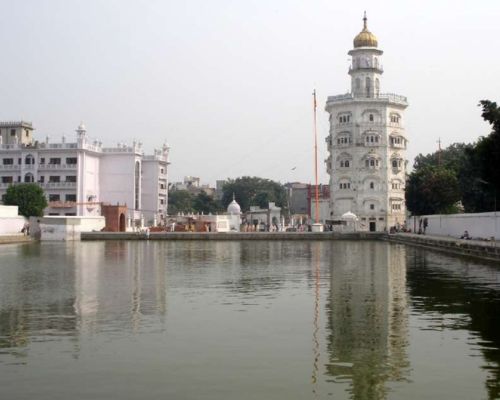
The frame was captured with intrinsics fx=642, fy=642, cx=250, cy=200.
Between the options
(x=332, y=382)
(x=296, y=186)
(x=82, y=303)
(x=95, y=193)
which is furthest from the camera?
(x=296, y=186)

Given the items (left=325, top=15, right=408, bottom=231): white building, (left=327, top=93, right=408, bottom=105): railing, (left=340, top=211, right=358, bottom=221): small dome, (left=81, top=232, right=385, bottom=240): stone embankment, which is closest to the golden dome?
(left=325, top=15, right=408, bottom=231): white building

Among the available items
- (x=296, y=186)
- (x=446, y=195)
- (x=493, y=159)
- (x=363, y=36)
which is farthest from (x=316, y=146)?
(x=296, y=186)

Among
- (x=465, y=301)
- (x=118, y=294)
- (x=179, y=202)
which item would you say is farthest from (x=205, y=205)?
(x=465, y=301)

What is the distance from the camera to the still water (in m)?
8.62

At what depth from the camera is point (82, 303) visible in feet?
52.3

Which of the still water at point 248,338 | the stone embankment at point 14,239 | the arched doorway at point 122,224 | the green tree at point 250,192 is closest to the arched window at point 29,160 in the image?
the arched doorway at point 122,224

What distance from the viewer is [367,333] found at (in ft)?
39.6

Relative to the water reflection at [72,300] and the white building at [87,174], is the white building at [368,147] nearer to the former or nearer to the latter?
the white building at [87,174]

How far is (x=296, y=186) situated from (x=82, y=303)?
123613mm

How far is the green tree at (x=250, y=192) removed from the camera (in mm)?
112938

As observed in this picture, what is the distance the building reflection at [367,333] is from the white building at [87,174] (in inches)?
2150

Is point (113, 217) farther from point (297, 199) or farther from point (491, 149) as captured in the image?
point (297, 199)

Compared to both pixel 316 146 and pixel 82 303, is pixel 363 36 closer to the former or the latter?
pixel 316 146

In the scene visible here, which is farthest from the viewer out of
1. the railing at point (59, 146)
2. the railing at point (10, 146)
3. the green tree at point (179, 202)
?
the green tree at point (179, 202)
